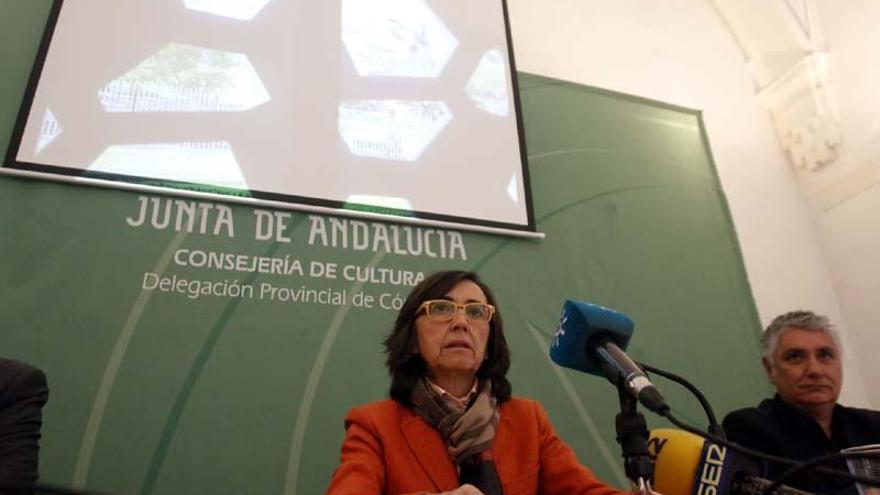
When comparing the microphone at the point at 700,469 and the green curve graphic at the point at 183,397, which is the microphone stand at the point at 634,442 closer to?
the microphone at the point at 700,469

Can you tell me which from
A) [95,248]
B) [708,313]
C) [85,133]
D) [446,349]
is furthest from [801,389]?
[85,133]

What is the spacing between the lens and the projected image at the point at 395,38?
8.36 feet

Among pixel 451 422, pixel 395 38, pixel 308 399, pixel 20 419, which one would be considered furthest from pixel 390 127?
pixel 20 419

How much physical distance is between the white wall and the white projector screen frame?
0.54 meters

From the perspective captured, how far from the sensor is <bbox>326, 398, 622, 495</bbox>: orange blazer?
3.95 ft

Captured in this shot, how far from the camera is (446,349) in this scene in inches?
54.4

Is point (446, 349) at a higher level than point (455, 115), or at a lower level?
lower

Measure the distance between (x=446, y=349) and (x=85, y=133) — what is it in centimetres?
140

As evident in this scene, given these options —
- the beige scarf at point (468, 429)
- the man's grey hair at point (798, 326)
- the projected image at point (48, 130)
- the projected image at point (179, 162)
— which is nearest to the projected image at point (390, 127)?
the projected image at point (179, 162)

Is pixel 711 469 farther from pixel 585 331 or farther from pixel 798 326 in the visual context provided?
pixel 798 326

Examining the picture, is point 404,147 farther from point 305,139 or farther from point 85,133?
point 85,133

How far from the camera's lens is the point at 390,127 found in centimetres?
244

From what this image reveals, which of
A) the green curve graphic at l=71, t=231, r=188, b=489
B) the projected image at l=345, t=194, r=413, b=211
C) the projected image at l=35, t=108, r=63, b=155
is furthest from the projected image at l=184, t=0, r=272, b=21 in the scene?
the green curve graphic at l=71, t=231, r=188, b=489

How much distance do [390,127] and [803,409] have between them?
1615mm
